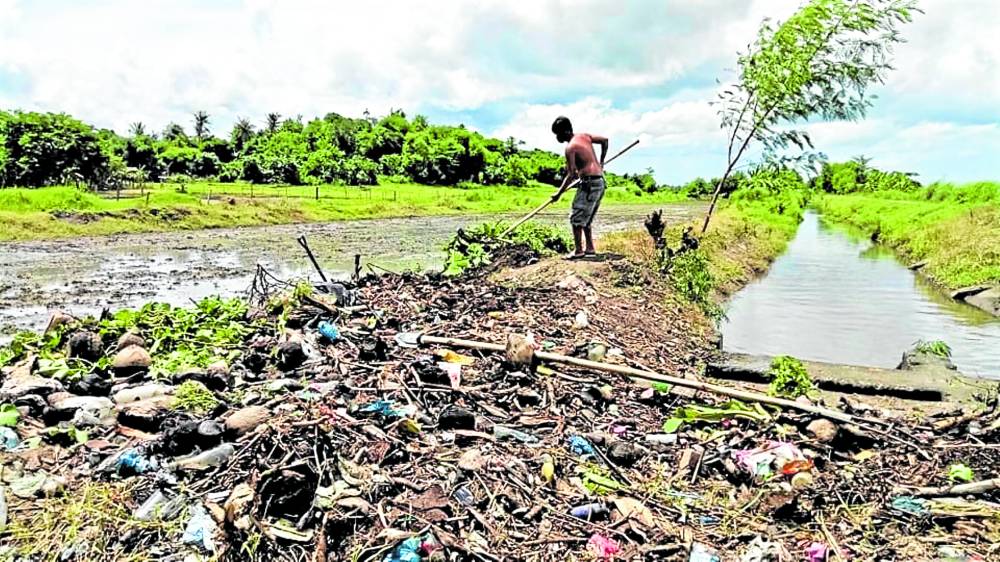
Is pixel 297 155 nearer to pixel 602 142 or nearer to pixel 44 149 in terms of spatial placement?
pixel 44 149

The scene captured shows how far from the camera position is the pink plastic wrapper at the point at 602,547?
290 centimetres

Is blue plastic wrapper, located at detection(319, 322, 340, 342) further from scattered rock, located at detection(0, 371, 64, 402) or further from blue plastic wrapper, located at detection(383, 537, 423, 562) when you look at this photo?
blue plastic wrapper, located at detection(383, 537, 423, 562)

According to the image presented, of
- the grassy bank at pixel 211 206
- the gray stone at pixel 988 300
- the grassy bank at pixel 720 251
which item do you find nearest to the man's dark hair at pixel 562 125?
the grassy bank at pixel 720 251

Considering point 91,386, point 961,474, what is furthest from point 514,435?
point 91,386

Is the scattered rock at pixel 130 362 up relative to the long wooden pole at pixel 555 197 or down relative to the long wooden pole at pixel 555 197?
down

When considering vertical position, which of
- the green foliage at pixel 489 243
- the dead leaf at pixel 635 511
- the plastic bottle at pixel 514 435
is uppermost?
the green foliage at pixel 489 243

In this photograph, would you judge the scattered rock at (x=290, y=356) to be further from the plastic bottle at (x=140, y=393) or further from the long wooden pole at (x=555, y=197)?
the long wooden pole at (x=555, y=197)

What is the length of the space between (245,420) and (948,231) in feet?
69.2

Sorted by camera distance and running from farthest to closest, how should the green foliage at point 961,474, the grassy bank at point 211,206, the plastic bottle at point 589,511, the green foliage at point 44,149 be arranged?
the green foliage at point 44,149 → the grassy bank at point 211,206 → the green foliage at point 961,474 → the plastic bottle at point 589,511

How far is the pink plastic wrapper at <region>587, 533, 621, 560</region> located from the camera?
290 centimetres

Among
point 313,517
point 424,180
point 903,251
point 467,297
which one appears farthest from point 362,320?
point 424,180

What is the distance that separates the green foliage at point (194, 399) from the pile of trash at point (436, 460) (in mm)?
13

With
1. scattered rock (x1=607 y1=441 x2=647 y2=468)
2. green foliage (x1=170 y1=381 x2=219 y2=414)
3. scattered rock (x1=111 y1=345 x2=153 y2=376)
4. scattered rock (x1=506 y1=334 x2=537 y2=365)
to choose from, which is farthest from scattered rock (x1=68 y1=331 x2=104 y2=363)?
scattered rock (x1=607 y1=441 x2=647 y2=468)

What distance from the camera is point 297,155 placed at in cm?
4512
